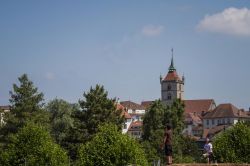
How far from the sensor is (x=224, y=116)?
163m

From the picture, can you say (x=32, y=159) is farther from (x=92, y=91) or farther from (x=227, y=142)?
(x=92, y=91)

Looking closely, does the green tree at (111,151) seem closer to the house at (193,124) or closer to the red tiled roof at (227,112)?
the red tiled roof at (227,112)

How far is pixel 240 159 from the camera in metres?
39.4

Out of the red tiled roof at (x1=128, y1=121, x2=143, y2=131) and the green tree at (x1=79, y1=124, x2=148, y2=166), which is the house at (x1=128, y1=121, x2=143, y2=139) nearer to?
the red tiled roof at (x1=128, y1=121, x2=143, y2=131)

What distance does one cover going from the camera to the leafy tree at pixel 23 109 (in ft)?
223

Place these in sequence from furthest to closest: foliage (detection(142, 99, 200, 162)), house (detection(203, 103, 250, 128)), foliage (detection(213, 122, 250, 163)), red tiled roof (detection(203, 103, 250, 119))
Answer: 1. red tiled roof (detection(203, 103, 250, 119))
2. house (detection(203, 103, 250, 128))
3. foliage (detection(142, 99, 200, 162))
4. foliage (detection(213, 122, 250, 163))

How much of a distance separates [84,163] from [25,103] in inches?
1275

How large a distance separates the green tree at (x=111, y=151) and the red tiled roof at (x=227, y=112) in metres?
125

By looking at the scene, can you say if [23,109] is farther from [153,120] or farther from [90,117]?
[153,120]

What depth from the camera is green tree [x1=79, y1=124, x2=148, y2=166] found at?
38062mm

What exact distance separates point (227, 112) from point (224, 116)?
57.9 inches

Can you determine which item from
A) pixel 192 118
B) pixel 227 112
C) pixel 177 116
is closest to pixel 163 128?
pixel 177 116

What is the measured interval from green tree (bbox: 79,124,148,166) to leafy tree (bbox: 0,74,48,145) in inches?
1097

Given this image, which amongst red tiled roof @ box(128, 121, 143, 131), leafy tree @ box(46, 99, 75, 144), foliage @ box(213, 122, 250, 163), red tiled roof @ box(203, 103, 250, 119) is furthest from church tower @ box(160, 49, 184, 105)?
foliage @ box(213, 122, 250, 163)
